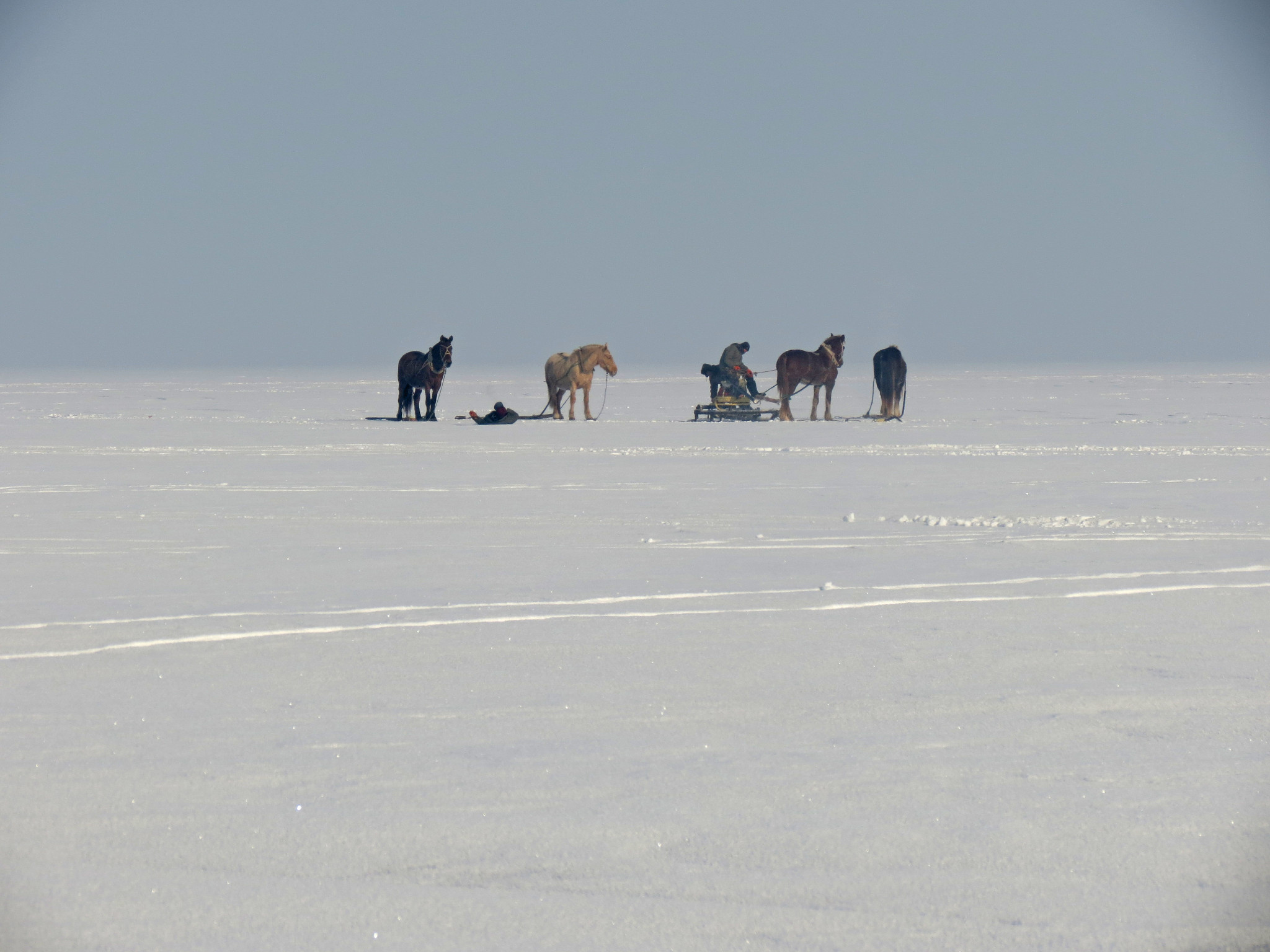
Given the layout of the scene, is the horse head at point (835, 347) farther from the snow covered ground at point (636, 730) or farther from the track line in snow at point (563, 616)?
the track line in snow at point (563, 616)

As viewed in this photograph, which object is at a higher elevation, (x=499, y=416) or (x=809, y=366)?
(x=809, y=366)

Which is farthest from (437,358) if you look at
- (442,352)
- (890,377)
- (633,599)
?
(633,599)

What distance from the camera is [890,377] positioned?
97.3 feet

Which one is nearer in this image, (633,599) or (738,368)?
(633,599)

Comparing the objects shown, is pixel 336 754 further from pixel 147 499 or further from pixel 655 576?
pixel 147 499

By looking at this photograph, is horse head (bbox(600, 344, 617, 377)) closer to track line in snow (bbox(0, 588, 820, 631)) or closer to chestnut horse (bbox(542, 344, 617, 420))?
chestnut horse (bbox(542, 344, 617, 420))

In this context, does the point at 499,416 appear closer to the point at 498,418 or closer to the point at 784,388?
the point at 498,418

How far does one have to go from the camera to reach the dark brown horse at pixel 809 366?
28047mm

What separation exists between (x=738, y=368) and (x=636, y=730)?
23.7 meters

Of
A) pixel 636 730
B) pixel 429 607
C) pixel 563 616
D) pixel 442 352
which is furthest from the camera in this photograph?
pixel 442 352

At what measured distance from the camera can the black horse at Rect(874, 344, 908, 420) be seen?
29.6 meters

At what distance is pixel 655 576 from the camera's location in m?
8.16

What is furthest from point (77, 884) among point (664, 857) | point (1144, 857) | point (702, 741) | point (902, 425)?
point (902, 425)

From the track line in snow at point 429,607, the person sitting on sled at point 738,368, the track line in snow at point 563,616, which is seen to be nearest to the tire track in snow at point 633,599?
the track line in snow at point 429,607
